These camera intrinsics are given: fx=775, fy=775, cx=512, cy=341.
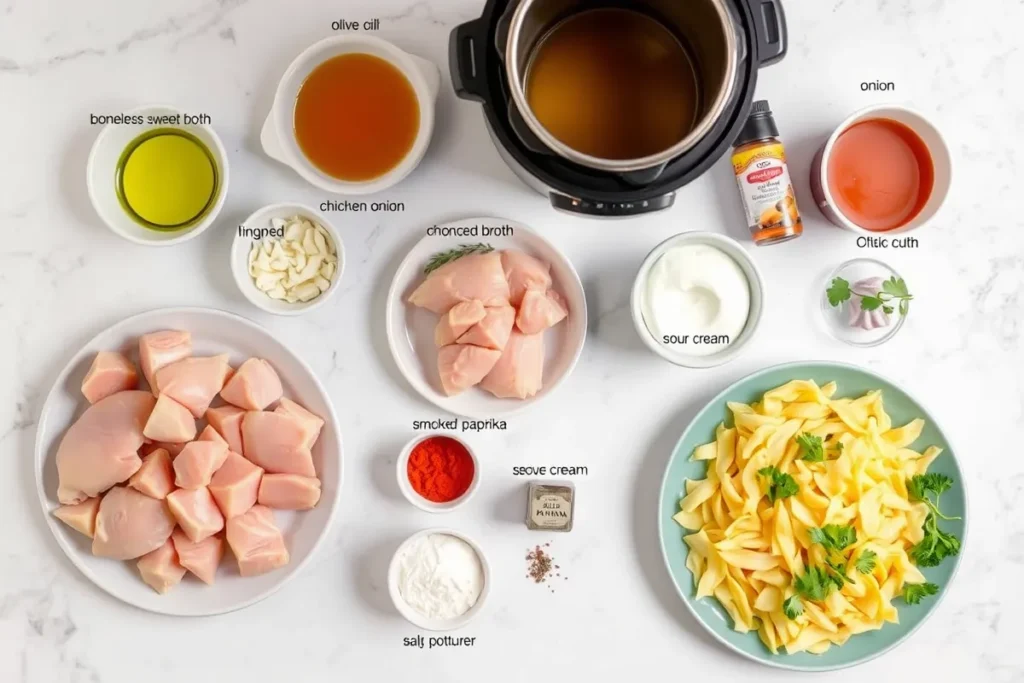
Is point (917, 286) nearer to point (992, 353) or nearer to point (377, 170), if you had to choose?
point (992, 353)

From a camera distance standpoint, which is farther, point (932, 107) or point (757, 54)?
point (932, 107)

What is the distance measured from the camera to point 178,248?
4.54 feet

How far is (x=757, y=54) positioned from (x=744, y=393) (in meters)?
0.60

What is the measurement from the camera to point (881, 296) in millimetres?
1386

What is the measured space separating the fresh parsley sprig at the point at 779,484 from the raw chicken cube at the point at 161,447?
101 cm

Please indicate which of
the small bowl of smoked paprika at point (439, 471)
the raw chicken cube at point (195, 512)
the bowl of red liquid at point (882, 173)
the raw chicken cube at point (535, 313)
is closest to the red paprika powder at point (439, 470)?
the small bowl of smoked paprika at point (439, 471)

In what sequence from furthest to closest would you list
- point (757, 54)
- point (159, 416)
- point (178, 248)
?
1. point (178, 248)
2. point (159, 416)
3. point (757, 54)

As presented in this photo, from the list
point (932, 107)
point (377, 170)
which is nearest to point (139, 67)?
point (377, 170)

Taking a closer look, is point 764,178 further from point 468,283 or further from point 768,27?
point 468,283

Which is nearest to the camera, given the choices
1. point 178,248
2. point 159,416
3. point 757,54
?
point 757,54

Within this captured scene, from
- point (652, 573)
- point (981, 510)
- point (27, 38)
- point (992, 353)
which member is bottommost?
point (652, 573)

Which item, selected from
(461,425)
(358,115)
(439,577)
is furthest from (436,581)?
(358,115)

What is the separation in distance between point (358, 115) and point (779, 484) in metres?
0.96

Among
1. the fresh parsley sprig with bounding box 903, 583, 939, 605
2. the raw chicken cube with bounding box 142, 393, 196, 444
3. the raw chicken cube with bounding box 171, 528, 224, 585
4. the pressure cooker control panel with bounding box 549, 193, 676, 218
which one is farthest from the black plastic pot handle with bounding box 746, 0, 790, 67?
the raw chicken cube with bounding box 171, 528, 224, 585
